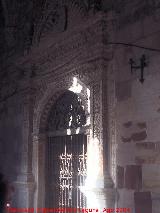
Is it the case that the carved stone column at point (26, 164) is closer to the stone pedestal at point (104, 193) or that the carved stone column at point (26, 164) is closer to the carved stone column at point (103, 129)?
the carved stone column at point (103, 129)

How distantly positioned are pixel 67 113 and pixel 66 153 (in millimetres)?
701

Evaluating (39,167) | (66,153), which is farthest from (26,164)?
(66,153)

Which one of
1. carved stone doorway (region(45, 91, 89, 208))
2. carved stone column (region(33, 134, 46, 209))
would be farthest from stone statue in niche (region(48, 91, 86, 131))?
carved stone column (region(33, 134, 46, 209))

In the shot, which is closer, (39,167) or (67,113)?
(67,113)

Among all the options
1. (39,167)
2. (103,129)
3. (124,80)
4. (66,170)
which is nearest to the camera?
(124,80)

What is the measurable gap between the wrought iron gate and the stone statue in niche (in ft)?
0.67

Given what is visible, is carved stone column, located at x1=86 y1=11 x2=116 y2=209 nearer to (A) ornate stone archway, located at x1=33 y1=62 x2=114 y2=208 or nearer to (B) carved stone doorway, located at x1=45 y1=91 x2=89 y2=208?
(A) ornate stone archway, located at x1=33 y1=62 x2=114 y2=208

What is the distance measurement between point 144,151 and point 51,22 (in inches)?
128

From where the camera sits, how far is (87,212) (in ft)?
17.3

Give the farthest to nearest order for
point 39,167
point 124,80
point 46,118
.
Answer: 1. point 46,118
2. point 39,167
3. point 124,80

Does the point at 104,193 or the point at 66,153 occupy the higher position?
the point at 66,153

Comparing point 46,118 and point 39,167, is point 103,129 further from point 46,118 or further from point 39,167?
point 39,167

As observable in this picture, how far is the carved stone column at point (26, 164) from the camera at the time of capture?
21.6 ft

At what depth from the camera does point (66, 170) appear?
622cm
